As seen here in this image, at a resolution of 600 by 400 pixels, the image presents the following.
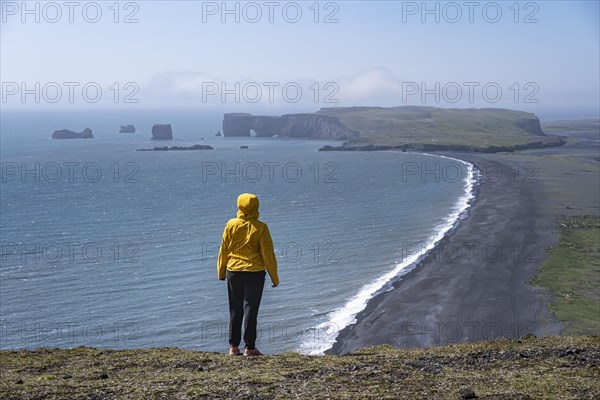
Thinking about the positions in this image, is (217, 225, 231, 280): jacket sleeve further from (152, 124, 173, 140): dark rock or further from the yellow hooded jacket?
(152, 124, 173, 140): dark rock

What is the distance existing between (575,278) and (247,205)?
109 feet

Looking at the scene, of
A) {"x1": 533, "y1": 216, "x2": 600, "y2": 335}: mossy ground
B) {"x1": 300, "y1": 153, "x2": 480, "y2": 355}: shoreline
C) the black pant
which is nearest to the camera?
the black pant

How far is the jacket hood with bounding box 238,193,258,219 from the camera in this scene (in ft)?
36.5

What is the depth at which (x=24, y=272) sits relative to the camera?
43062mm

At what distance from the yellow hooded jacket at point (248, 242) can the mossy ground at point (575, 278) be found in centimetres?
2210

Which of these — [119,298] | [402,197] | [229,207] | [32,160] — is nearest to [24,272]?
[119,298]

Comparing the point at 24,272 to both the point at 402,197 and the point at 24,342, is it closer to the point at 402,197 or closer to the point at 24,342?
the point at 24,342

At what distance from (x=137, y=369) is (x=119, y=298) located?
28.2 metres

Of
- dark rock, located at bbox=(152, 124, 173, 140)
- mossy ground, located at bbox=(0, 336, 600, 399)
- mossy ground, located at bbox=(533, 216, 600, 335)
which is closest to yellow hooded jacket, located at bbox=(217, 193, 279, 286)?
mossy ground, located at bbox=(0, 336, 600, 399)

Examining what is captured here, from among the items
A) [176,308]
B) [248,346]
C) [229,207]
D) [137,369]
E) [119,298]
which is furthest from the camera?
[229,207]

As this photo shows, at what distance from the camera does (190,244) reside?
5281 cm

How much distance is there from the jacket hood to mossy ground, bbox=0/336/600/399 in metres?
2.27

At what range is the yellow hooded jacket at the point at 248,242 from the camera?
11.2m

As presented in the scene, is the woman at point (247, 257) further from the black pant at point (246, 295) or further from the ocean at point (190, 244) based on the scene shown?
the ocean at point (190, 244)
